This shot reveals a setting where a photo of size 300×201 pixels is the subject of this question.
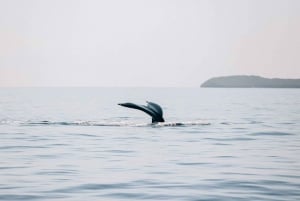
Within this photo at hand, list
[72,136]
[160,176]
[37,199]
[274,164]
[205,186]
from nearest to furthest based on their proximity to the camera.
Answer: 1. [37,199]
2. [205,186]
3. [160,176]
4. [274,164]
5. [72,136]

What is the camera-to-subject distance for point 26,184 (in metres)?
12.9

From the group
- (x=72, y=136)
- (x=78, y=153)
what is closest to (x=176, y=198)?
(x=78, y=153)

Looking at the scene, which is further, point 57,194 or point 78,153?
point 78,153

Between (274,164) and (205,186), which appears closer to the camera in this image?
(205,186)

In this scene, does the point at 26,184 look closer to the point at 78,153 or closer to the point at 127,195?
the point at 127,195

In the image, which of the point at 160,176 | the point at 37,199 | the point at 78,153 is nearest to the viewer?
the point at 37,199

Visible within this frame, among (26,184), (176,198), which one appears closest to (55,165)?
(26,184)

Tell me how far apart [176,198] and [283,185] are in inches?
111

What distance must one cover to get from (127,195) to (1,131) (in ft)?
58.7

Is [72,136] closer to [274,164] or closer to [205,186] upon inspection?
[274,164]

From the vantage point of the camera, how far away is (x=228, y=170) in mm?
15305

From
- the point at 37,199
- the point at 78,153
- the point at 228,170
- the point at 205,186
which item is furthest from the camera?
the point at 78,153

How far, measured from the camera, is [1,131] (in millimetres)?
28609

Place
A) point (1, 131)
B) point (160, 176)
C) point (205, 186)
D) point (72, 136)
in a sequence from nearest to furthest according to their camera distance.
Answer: point (205, 186) → point (160, 176) → point (72, 136) → point (1, 131)
